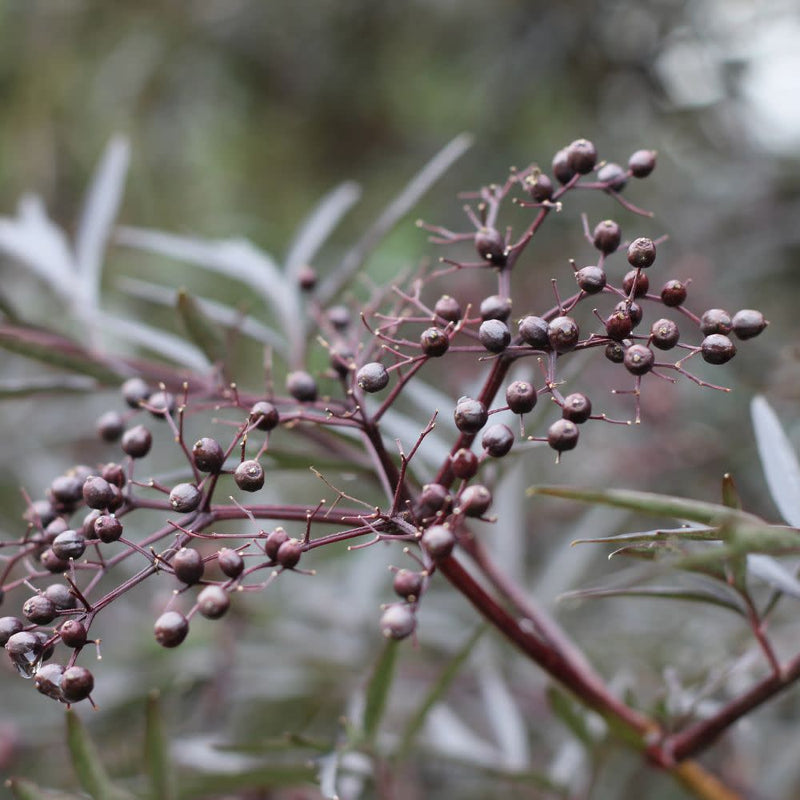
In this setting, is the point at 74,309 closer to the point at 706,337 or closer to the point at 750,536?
the point at 706,337

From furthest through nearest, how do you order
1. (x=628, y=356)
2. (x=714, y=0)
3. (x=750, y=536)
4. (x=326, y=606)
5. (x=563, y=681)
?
(x=714, y=0) < (x=326, y=606) < (x=563, y=681) < (x=628, y=356) < (x=750, y=536)

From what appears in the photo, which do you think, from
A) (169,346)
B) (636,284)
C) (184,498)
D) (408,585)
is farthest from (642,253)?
(169,346)

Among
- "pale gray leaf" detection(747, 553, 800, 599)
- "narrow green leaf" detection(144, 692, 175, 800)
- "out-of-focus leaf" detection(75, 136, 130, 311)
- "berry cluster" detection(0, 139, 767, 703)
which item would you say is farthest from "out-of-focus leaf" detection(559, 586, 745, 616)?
"out-of-focus leaf" detection(75, 136, 130, 311)

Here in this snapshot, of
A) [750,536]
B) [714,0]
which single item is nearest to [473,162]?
[714,0]

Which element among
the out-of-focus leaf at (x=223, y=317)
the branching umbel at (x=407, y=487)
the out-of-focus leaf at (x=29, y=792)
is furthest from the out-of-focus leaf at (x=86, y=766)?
the out-of-focus leaf at (x=223, y=317)

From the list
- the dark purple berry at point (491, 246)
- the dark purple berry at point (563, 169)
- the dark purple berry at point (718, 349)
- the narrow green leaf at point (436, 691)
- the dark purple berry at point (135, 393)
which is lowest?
the narrow green leaf at point (436, 691)

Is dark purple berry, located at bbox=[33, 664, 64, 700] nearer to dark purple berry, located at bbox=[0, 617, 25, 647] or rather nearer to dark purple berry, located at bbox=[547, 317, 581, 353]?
dark purple berry, located at bbox=[0, 617, 25, 647]

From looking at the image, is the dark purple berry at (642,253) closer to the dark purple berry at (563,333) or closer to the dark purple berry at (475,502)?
the dark purple berry at (563,333)
